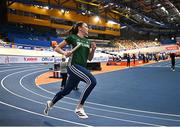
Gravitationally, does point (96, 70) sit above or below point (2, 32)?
below

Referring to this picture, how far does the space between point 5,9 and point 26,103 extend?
40329mm

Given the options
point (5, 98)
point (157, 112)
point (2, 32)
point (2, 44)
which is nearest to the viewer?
point (157, 112)

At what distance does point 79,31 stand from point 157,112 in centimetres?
333

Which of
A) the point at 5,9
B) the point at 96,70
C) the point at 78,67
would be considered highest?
the point at 5,9

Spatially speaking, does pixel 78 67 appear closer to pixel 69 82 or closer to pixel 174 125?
pixel 69 82

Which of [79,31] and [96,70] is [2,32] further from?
[79,31]

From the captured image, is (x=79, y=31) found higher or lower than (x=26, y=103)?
higher

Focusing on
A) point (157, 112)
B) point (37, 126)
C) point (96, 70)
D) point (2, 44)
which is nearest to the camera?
point (37, 126)

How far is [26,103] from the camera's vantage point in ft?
29.4

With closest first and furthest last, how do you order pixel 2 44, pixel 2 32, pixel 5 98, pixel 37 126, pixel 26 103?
pixel 37 126 < pixel 26 103 < pixel 5 98 < pixel 2 44 < pixel 2 32

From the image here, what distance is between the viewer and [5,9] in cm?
4659

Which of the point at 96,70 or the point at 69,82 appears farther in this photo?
the point at 96,70

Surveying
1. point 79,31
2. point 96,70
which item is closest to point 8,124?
point 79,31

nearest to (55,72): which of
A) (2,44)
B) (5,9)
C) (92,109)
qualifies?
(92,109)
